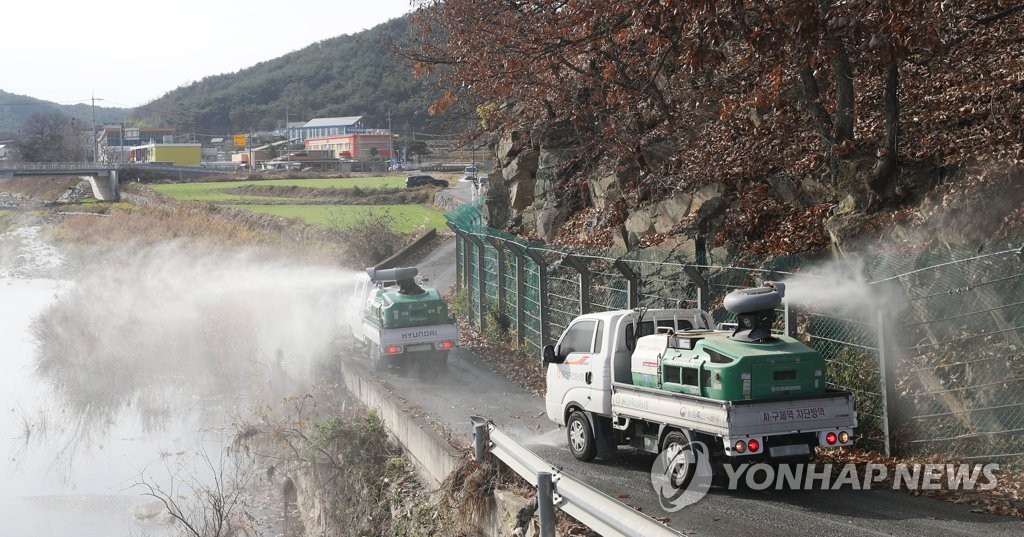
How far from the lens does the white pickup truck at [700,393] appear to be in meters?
9.84

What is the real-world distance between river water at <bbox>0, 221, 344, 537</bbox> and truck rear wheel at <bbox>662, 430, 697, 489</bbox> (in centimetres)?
788

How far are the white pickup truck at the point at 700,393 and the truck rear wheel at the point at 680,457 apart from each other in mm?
23

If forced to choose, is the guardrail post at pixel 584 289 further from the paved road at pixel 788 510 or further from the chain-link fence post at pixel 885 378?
the chain-link fence post at pixel 885 378

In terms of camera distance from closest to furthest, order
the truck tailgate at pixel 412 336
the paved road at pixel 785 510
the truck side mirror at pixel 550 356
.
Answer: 1. the paved road at pixel 785 510
2. the truck side mirror at pixel 550 356
3. the truck tailgate at pixel 412 336

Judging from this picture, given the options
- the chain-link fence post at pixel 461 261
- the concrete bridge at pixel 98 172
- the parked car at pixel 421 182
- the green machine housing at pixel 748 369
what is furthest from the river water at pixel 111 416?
the concrete bridge at pixel 98 172

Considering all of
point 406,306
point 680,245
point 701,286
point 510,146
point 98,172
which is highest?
point 510,146

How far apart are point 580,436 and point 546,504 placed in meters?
4.75

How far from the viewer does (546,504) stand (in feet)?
26.1

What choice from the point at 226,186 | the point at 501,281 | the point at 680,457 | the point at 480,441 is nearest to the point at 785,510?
the point at 680,457

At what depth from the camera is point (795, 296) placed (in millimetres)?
12656

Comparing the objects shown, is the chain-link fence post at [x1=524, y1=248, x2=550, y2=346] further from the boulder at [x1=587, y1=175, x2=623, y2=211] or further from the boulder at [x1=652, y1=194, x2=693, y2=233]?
the boulder at [x1=587, y1=175, x2=623, y2=211]

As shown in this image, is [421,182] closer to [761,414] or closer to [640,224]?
[640,224]

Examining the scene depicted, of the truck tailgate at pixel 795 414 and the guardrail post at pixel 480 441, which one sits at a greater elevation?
the truck tailgate at pixel 795 414

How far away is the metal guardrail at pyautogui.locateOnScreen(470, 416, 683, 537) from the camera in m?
6.55
